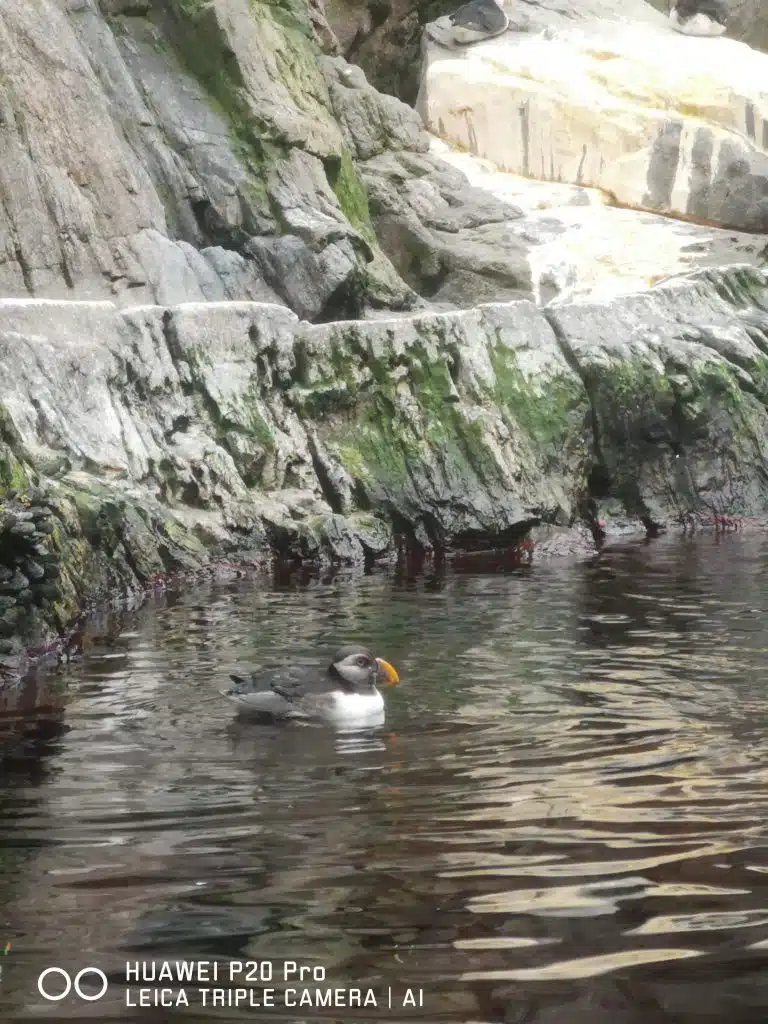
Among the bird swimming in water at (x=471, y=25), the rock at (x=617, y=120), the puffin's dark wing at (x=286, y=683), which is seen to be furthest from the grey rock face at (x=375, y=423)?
the bird swimming in water at (x=471, y=25)

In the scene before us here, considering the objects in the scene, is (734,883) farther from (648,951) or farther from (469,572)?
(469,572)

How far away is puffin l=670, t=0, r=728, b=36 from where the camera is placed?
117 feet

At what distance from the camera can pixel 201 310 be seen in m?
20.3

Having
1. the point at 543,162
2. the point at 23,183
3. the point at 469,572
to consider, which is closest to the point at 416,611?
the point at 469,572

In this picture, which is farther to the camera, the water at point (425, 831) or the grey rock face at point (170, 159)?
the grey rock face at point (170, 159)

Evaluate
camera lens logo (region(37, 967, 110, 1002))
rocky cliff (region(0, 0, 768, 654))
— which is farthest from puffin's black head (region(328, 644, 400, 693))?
camera lens logo (region(37, 967, 110, 1002))

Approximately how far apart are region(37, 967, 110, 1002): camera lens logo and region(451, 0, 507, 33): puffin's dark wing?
31.5 metres

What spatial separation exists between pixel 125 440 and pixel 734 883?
1388 centimetres

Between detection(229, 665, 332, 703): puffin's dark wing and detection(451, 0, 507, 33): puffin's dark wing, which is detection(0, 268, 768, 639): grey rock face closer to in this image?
detection(229, 665, 332, 703): puffin's dark wing

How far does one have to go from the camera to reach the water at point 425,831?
4836mm

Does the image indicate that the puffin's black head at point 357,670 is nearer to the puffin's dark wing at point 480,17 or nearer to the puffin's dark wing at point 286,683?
the puffin's dark wing at point 286,683

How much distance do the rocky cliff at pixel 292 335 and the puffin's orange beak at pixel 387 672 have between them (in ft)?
14.9

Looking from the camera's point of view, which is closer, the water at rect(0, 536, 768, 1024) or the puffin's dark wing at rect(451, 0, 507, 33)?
the water at rect(0, 536, 768, 1024)

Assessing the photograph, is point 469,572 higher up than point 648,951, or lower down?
lower down
